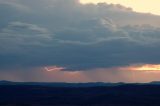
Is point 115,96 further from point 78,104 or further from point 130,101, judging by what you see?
point 78,104

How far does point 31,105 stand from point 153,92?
69.2 meters

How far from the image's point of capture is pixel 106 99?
6634 inches

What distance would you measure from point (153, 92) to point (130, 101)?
1478 inches

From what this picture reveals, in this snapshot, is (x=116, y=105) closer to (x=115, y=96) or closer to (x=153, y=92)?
(x=115, y=96)

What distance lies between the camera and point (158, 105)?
14075cm

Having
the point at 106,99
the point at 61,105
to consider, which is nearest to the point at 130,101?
the point at 106,99

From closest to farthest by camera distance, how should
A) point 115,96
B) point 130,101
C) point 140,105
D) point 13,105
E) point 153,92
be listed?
point 13,105
point 140,105
point 130,101
point 115,96
point 153,92

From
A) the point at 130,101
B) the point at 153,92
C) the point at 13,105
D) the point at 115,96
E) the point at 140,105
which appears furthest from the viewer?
the point at 153,92

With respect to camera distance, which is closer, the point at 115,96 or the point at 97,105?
the point at 97,105

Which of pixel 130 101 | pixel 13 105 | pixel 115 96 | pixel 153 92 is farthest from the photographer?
pixel 153 92

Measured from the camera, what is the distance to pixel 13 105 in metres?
137

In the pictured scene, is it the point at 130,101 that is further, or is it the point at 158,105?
the point at 130,101

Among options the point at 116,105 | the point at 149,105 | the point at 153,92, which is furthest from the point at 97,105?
the point at 153,92

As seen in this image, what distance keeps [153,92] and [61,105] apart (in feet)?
195
